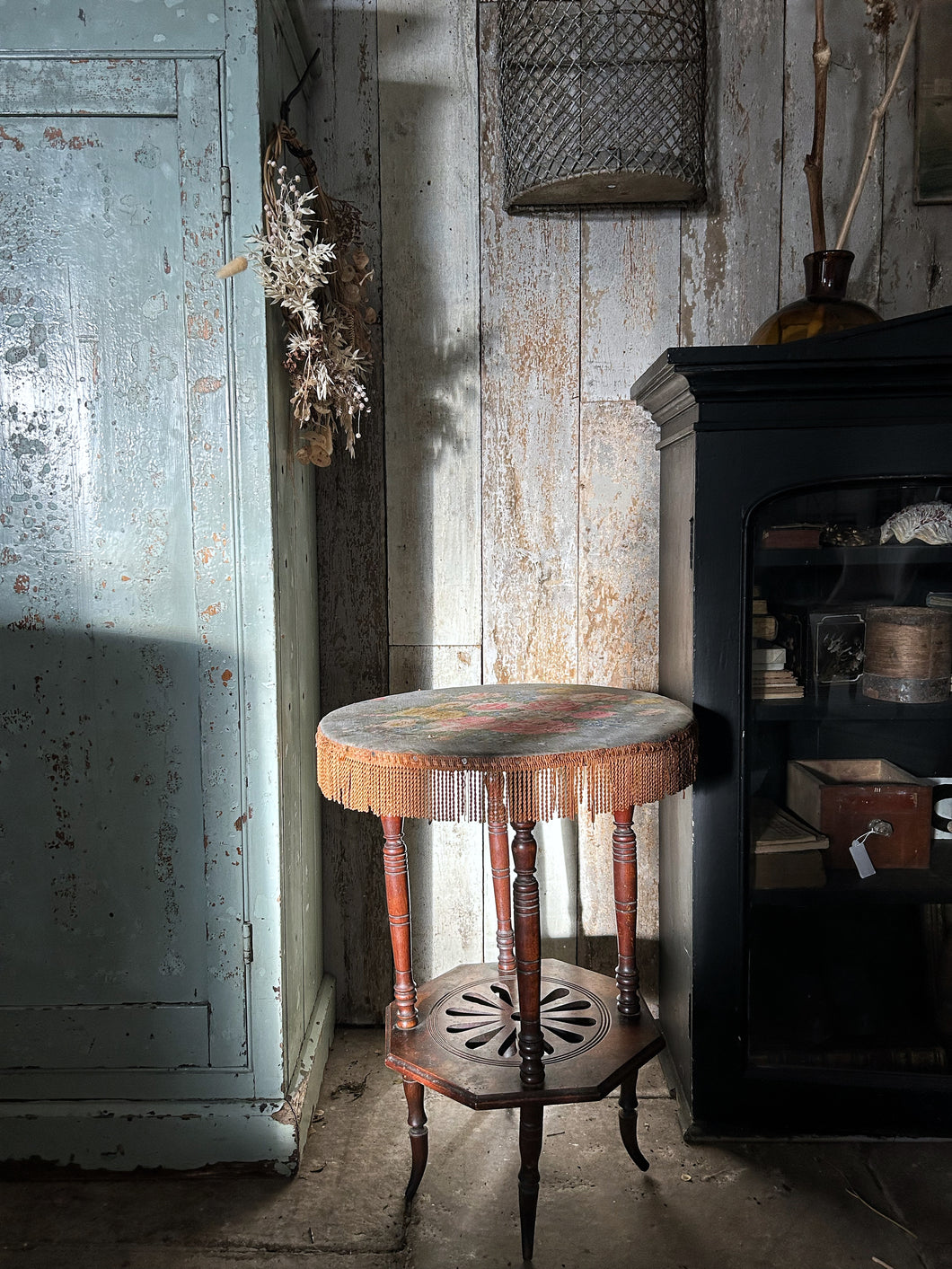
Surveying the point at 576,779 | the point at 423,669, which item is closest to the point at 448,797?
the point at 576,779

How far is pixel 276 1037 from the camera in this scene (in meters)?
1.74

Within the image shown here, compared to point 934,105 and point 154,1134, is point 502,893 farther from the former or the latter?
point 934,105

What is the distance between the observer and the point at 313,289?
5.47ft

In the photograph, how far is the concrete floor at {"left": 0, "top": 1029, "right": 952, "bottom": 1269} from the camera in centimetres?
154

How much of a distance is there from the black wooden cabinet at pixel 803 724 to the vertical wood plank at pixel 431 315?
0.50 m

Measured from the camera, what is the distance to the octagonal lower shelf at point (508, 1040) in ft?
4.93

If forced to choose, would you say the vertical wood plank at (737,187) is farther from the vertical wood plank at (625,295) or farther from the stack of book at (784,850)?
the stack of book at (784,850)

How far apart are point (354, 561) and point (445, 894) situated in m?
0.82

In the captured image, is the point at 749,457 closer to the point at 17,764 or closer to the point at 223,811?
the point at 223,811

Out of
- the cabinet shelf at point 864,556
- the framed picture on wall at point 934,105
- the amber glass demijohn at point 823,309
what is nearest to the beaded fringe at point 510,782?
the cabinet shelf at point 864,556

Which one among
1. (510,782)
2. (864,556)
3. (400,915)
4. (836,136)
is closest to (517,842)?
(510,782)

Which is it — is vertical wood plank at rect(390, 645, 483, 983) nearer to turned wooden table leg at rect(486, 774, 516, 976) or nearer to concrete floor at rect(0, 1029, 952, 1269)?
turned wooden table leg at rect(486, 774, 516, 976)

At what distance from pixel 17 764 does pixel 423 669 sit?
87cm

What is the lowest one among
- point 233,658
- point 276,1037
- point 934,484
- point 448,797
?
point 276,1037
